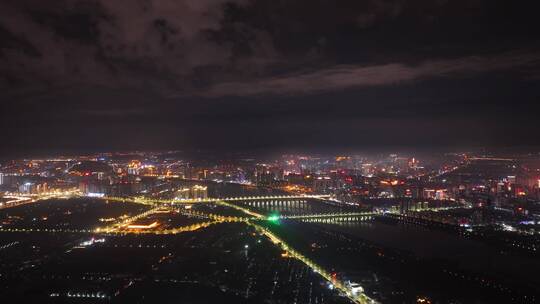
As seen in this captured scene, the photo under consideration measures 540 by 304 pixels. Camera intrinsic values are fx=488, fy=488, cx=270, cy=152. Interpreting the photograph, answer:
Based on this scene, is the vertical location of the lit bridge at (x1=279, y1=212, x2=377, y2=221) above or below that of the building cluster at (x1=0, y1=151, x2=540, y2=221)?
below

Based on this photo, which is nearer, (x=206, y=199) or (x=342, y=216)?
(x=342, y=216)

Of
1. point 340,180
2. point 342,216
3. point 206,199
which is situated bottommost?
point 342,216

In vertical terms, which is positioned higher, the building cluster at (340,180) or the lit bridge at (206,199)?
the building cluster at (340,180)

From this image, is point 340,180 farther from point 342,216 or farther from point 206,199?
point 342,216

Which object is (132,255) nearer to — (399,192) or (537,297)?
(537,297)

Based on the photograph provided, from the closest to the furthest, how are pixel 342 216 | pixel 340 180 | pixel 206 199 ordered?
pixel 342 216 → pixel 206 199 → pixel 340 180

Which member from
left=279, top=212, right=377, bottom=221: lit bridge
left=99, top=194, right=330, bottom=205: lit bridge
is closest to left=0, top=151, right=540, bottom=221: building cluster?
left=99, top=194, right=330, bottom=205: lit bridge

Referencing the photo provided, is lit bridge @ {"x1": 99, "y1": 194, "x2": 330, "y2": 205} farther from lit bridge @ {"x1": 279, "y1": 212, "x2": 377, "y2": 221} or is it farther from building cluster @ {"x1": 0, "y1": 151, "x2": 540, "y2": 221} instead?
lit bridge @ {"x1": 279, "y1": 212, "x2": 377, "y2": 221}

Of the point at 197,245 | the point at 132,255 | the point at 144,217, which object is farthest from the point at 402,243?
the point at 144,217

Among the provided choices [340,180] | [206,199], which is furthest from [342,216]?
[340,180]

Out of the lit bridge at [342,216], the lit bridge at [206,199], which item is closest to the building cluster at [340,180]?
the lit bridge at [206,199]

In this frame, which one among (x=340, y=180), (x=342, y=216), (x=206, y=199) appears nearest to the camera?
(x=342, y=216)

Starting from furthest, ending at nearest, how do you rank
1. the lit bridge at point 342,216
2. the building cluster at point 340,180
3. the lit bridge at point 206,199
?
the lit bridge at point 206,199 < the building cluster at point 340,180 < the lit bridge at point 342,216

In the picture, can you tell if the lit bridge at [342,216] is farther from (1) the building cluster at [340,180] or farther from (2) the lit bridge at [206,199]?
(2) the lit bridge at [206,199]
